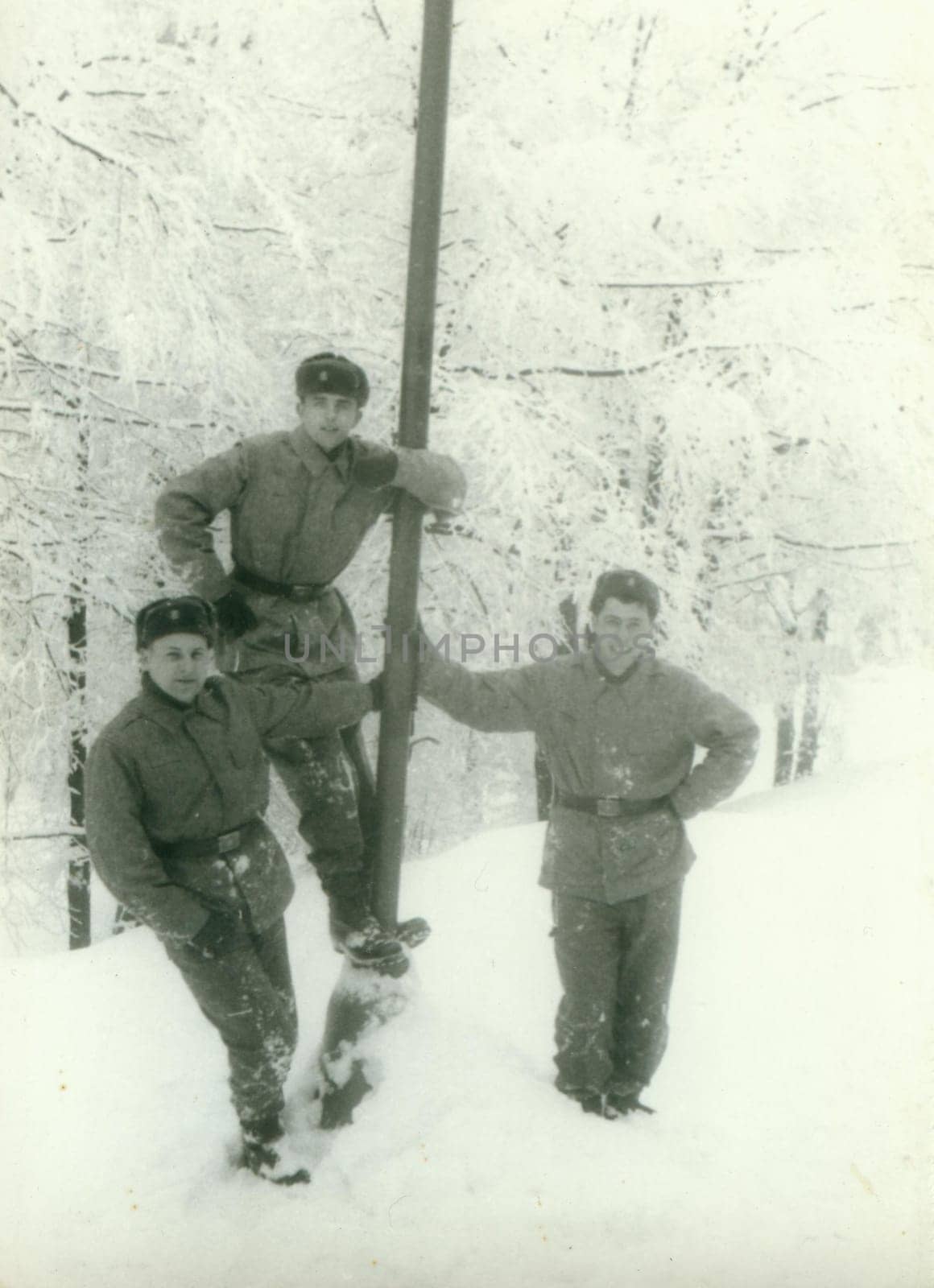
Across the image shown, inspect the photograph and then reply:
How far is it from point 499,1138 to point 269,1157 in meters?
0.62

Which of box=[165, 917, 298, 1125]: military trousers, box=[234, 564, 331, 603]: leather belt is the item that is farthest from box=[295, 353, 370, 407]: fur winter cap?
box=[165, 917, 298, 1125]: military trousers

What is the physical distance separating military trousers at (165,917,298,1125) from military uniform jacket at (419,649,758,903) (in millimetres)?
857

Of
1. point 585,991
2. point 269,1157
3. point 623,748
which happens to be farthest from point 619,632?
point 269,1157

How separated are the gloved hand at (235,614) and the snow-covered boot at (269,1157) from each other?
1305mm

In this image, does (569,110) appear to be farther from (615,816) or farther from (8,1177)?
(8,1177)

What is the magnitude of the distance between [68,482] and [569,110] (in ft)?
10.9

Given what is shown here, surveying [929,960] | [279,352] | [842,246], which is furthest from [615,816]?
[842,246]

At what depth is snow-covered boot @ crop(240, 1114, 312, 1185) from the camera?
269 centimetres

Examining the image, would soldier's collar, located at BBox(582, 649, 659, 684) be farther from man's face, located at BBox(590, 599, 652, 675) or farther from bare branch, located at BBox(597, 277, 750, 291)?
bare branch, located at BBox(597, 277, 750, 291)

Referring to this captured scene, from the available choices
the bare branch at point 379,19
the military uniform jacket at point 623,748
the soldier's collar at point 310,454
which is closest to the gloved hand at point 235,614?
the soldier's collar at point 310,454

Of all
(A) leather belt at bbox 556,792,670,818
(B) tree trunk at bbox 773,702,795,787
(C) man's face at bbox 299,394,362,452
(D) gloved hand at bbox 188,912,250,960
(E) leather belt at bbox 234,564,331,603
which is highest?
(C) man's face at bbox 299,394,362,452

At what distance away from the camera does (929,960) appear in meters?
3.59

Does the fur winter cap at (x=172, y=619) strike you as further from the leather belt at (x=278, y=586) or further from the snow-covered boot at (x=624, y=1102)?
the snow-covered boot at (x=624, y=1102)

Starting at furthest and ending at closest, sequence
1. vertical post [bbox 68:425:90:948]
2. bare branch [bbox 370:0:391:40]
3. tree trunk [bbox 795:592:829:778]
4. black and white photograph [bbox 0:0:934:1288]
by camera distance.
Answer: tree trunk [bbox 795:592:829:778], vertical post [bbox 68:425:90:948], bare branch [bbox 370:0:391:40], black and white photograph [bbox 0:0:934:1288]
